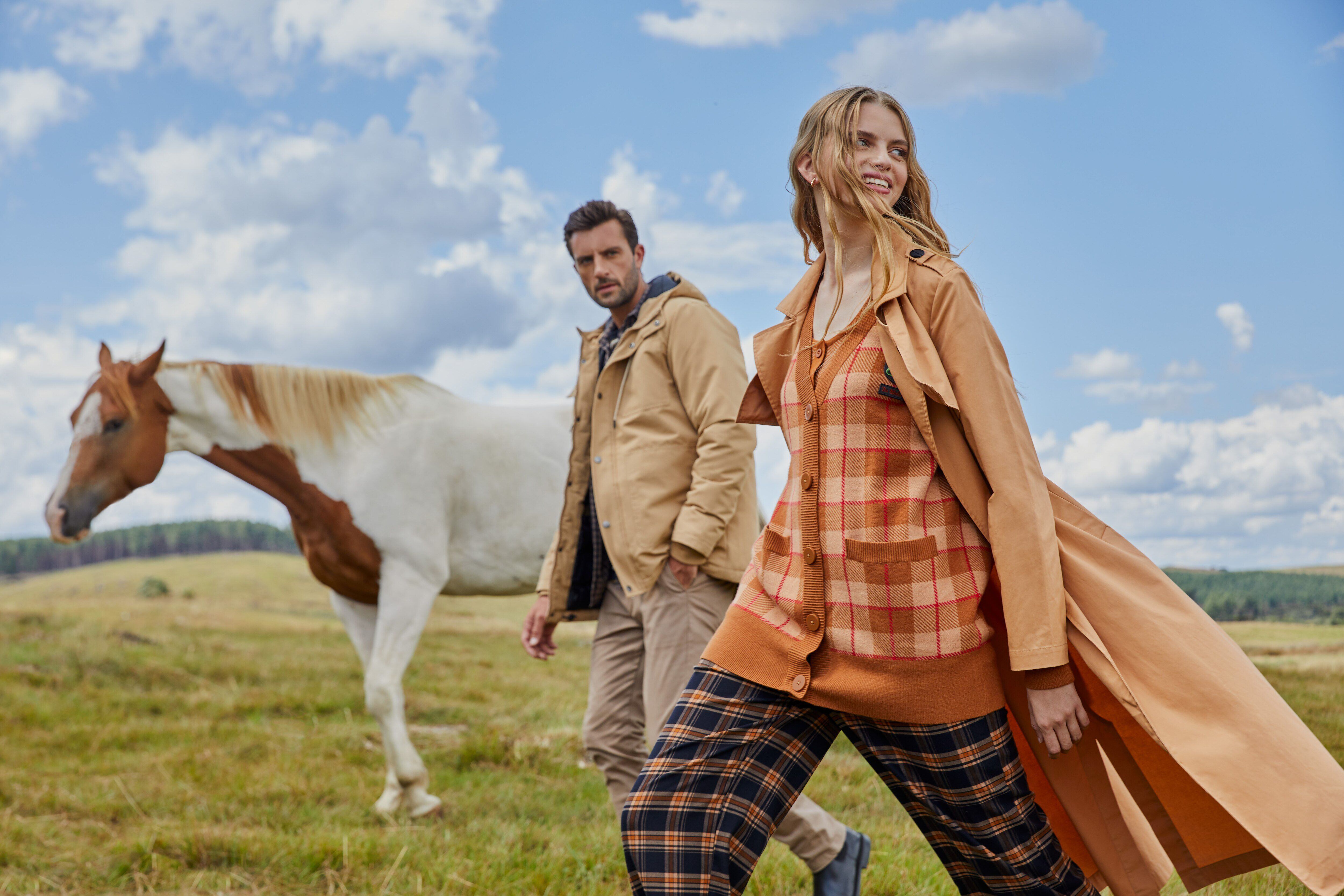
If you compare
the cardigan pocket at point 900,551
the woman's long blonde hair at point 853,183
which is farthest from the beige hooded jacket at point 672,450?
the cardigan pocket at point 900,551

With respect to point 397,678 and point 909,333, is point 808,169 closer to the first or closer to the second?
point 909,333

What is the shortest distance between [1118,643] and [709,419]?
4.95 ft

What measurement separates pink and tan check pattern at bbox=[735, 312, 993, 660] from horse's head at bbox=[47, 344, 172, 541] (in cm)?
530

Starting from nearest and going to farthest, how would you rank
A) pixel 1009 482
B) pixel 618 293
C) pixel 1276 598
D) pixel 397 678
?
pixel 1009 482 → pixel 618 293 → pixel 397 678 → pixel 1276 598

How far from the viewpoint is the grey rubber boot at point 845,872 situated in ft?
9.75

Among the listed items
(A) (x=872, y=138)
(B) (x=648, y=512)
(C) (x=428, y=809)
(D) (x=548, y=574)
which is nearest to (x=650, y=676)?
(B) (x=648, y=512)

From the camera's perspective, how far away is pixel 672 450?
10.4ft

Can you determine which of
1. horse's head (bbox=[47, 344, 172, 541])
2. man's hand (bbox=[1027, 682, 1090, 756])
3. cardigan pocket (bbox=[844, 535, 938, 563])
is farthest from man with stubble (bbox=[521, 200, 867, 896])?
horse's head (bbox=[47, 344, 172, 541])

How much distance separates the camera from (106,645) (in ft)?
33.0

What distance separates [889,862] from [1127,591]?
78.8 inches

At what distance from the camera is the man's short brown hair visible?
353 centimetres

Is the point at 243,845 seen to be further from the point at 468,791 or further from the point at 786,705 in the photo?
the point at 786,705

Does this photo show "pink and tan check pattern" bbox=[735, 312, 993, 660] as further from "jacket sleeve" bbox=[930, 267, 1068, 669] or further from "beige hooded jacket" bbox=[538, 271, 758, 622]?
"beige hooded jacket" bbox=[538, 271, 758, 622]

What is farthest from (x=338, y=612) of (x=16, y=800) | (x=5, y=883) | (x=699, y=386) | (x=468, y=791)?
(x=699, y=386)
